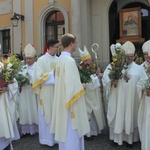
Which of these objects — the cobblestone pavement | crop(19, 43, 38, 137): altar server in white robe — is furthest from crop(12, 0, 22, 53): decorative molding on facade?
the cobblestone pavement

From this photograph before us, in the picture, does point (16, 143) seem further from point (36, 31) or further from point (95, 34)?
point (36, 31)

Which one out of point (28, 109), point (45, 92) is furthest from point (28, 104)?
point (45, 92)

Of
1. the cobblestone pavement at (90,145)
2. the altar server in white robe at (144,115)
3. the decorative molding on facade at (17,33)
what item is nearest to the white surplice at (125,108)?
the cobblestone pavement at (90,145)

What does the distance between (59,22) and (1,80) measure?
362 inches

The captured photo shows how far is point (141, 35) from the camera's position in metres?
10.9

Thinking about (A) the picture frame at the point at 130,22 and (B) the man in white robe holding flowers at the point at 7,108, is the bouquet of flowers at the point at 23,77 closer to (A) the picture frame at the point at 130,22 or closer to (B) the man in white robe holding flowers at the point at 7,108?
(B) the man in white robe holding flowers at the point at 7,108

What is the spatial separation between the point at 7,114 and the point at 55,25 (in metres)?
9.30

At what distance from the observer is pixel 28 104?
6.09m

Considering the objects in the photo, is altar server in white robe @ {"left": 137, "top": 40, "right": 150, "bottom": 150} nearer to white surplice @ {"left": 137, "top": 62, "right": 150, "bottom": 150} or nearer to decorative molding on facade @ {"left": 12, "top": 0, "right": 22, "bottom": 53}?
white surplice @ {"left": 137, "top": 62, "right": 150, "bottom": 150}

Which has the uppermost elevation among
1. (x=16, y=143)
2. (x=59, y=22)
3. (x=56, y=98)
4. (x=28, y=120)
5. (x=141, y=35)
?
(x=59, y=22)

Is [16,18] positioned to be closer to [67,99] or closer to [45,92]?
[45,92]

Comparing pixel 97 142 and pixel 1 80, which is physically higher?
pixel 1 80

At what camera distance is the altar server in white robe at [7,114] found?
461 cm

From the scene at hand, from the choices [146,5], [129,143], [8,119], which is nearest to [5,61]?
[8,119]
